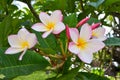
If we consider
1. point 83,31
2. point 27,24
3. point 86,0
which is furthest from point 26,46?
point 86,0

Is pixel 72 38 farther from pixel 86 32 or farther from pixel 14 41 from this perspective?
pixel 14 41

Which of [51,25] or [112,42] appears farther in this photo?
[112,42]

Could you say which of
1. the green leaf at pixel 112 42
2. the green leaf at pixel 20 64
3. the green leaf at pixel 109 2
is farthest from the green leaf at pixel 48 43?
the green leaf at pixel 109 2

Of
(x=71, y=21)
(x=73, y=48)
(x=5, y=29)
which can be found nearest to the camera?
(x=73, y=48)

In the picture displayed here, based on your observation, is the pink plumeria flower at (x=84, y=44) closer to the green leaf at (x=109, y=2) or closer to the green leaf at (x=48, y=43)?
the green leaf at (x=48, y=43)

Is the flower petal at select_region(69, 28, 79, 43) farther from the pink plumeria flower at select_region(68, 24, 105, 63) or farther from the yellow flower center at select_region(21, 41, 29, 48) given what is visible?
the yellow flower center at select_region(21, 41, 29, 48)

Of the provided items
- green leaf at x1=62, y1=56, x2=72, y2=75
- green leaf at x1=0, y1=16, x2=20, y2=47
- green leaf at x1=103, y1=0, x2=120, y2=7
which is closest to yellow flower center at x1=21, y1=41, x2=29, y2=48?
green leaf at x1=62, y1=56, x2=72, y2=75

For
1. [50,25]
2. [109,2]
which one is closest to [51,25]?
[50,25]
